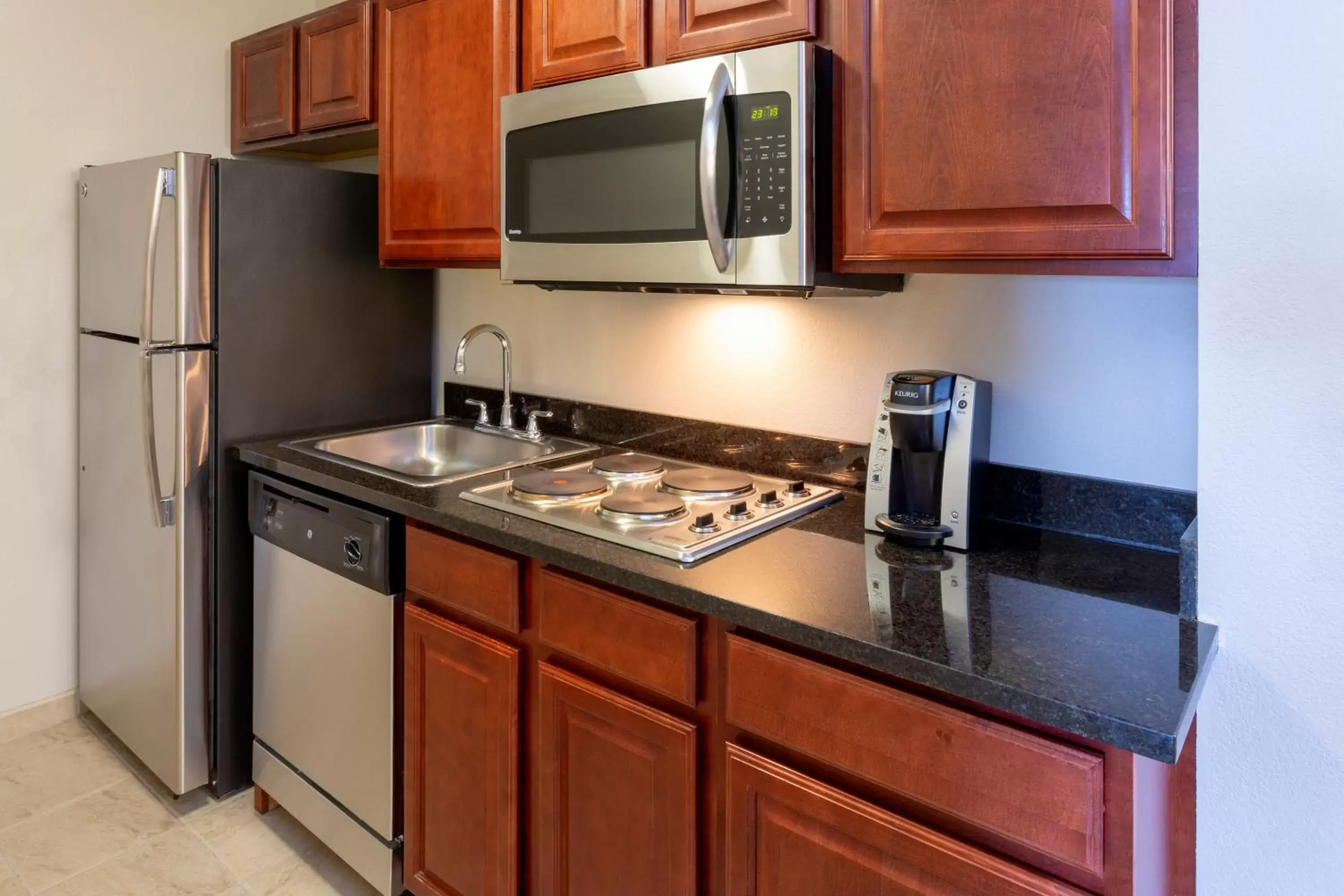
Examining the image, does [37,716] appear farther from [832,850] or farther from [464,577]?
[832,850]

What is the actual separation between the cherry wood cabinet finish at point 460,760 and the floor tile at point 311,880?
27 cm

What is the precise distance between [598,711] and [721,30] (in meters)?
1.16

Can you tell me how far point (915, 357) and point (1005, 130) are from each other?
52 cm

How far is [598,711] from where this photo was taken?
135 cm

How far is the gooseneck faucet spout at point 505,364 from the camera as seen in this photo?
2070 millimetres

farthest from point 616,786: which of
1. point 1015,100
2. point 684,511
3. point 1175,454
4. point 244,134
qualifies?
point 244,134

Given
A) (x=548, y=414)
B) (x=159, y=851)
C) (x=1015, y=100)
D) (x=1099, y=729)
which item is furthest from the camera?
(x=548, y=414)

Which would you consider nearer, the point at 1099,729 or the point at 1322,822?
the point at 1099,729

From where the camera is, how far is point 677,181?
59.1 inches

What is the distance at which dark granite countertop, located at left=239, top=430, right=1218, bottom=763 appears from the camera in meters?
0.90

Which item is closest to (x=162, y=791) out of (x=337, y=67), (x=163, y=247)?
(x=163, y=247)

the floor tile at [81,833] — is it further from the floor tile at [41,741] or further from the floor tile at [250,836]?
the floor tile at [41,741]

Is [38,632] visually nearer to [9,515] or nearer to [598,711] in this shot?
[9,515]

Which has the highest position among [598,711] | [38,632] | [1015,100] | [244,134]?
[244,134]
